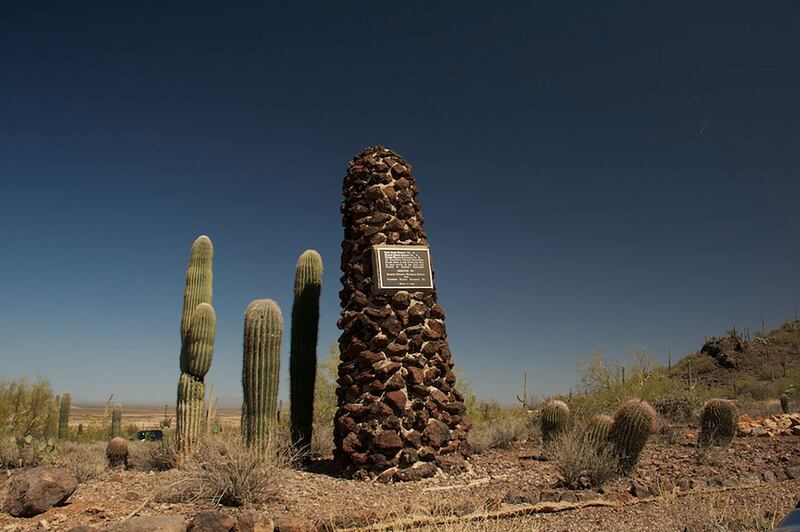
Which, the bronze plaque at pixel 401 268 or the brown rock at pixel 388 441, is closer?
the brown rock at pixel 388 441

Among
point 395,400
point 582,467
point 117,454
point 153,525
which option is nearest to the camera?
point 153,525

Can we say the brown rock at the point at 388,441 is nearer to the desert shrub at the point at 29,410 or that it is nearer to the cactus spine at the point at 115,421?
the desert shrub at the point at 29,410

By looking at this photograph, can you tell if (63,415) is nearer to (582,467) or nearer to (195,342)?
(195,342)

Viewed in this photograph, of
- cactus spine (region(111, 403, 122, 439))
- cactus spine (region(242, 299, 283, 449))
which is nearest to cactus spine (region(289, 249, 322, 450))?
cactus spine (region(242, 299, 283, 449))

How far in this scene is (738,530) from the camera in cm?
593

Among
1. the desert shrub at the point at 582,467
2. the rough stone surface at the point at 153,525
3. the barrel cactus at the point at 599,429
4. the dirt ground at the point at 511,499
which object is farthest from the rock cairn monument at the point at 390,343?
the rough stone surface at the point at 153,525

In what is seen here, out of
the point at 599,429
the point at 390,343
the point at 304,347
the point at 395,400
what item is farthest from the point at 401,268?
the point at 599,429

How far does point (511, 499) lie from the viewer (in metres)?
7.05

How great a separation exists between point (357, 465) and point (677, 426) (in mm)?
9872

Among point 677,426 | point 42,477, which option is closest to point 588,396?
point 677,426

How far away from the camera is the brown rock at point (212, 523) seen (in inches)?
212

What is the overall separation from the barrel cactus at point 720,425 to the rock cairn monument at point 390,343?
16.7 feet

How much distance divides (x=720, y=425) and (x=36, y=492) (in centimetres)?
1159

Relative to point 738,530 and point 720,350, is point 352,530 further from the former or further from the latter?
point 720,350
